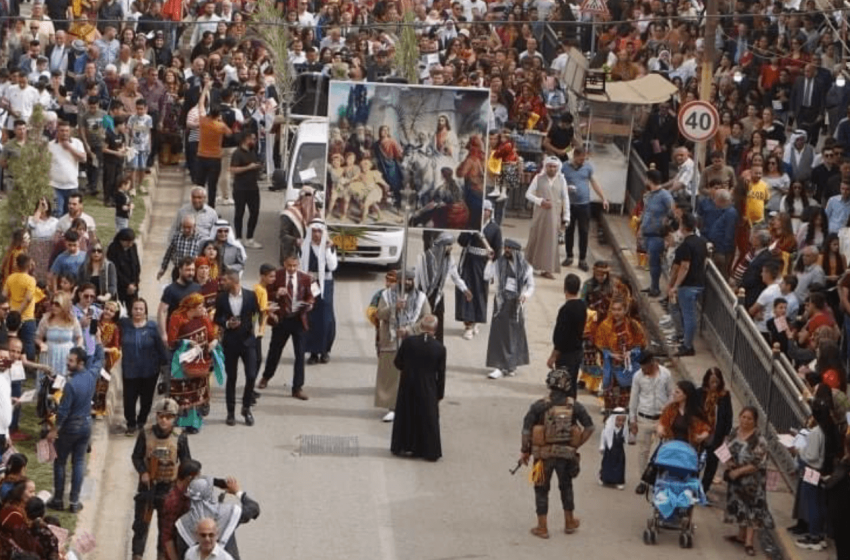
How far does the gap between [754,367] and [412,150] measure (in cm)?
428

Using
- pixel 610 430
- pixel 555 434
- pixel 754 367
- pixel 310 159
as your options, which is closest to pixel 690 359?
pixel 754 367

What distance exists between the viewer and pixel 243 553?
2106cm

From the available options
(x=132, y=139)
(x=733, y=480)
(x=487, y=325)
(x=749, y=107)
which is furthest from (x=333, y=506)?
(x=749, y=107)

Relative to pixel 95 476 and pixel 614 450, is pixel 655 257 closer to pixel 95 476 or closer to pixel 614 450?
pixel 614 450

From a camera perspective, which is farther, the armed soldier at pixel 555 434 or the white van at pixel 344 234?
the white van at pixel 344 234

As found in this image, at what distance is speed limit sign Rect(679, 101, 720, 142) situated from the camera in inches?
1166

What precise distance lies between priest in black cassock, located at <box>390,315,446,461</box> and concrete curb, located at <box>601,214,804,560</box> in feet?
11.2

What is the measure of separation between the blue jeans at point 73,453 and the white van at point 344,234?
8034mm

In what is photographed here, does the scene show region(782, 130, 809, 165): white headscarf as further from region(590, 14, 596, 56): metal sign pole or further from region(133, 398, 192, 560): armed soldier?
region(133, 398, 192, 560): armed soldier

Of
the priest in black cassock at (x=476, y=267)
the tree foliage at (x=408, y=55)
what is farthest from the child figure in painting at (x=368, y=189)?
the tree foliage at (x=408, y=55)

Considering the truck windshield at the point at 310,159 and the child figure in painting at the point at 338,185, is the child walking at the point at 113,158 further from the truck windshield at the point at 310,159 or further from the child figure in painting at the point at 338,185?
the child figure in painting at the point at 338,185

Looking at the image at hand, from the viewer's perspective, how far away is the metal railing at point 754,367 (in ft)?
76.7

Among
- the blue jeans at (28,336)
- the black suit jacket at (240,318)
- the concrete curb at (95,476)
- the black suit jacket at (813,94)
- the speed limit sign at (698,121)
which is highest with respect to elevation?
the speed limit sign at (698,121)

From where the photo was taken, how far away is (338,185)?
26578 mm
